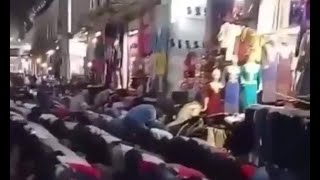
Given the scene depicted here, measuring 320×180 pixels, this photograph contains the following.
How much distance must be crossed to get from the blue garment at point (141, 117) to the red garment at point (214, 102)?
112mm

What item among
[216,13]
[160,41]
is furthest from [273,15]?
[160,41]

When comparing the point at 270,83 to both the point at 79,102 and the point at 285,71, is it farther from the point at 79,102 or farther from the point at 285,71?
the point at 79,102

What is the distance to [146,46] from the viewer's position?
1210 mm

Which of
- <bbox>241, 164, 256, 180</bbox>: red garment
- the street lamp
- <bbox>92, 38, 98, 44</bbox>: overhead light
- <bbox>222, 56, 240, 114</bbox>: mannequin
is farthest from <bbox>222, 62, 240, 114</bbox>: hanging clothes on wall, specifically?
the street lamp

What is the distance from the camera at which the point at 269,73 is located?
3.88ft

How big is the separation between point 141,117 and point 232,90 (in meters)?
0.19

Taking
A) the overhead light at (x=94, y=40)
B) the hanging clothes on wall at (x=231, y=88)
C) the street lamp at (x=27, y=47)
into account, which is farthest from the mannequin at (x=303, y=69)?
the street lamp at (x=27, y=47)

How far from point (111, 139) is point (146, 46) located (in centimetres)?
20

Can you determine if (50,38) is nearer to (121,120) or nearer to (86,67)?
(86,67)

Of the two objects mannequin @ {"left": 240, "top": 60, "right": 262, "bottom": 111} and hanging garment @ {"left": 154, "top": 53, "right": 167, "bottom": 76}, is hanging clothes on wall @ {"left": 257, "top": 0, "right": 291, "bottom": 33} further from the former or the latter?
hanging garment @ {"left": 154, "top": 53, "right": 167, "bottom": 76}

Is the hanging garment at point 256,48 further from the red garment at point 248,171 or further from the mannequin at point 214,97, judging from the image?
the red garment at point 248,171

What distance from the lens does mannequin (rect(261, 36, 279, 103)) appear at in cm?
118
